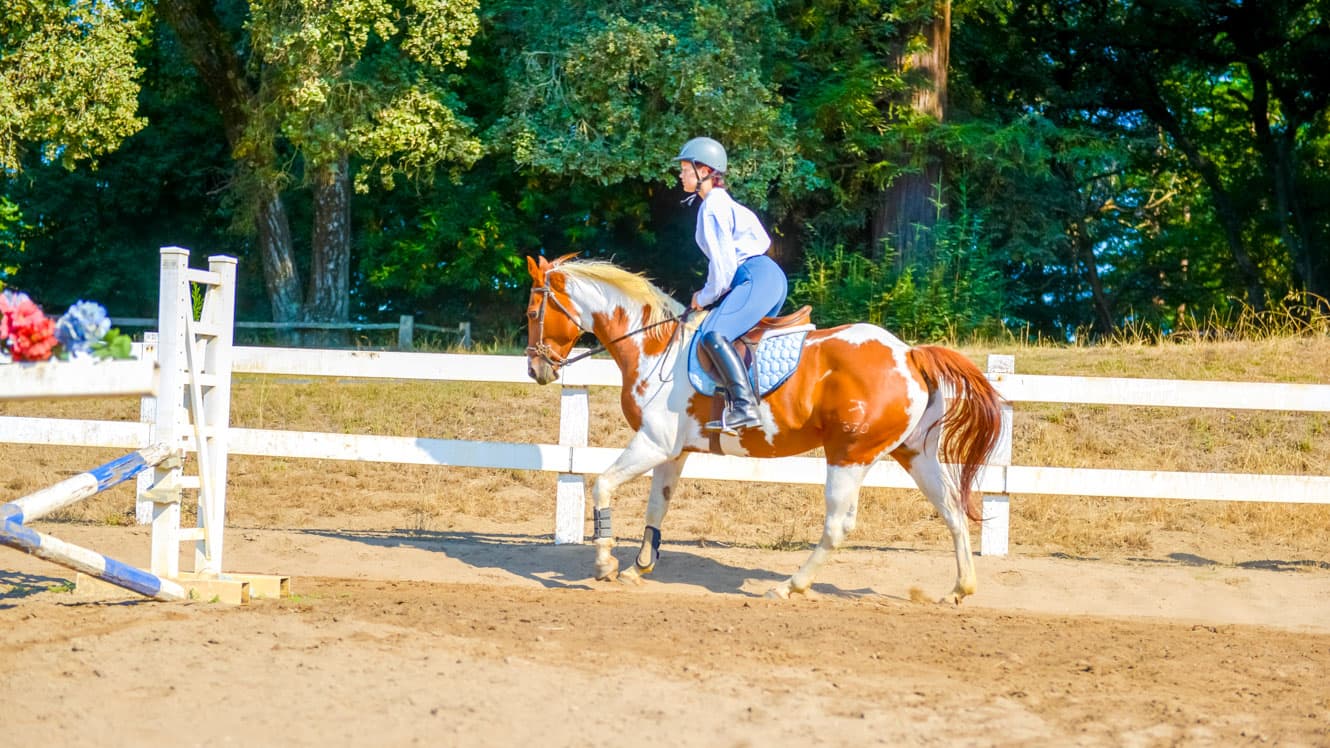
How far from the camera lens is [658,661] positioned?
5.40 metres

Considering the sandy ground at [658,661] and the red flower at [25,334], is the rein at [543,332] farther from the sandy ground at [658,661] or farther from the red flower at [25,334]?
the red flower at [25,334]

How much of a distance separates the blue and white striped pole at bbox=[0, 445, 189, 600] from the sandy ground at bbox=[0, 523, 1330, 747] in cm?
14

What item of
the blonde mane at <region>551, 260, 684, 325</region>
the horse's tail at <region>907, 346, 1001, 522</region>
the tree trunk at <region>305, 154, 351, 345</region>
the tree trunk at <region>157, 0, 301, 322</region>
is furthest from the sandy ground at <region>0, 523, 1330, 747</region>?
the tree trunk at <region>305, 154, 351, 345</region>

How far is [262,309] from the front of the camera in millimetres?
26094

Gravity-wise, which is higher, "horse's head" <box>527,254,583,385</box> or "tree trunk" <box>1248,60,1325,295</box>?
"tree trunk" <box>1248,60,1325,295</box>

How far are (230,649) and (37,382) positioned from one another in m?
1.55

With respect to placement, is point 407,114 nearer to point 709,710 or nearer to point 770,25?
point 770,25

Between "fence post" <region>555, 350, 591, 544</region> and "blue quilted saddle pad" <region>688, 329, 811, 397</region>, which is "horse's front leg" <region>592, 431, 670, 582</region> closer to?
"blue quilted saddle pad" <region>688, 329, 811, 397</region>

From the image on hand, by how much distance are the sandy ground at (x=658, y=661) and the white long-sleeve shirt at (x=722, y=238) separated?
1.94 meters

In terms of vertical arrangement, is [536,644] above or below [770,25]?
below

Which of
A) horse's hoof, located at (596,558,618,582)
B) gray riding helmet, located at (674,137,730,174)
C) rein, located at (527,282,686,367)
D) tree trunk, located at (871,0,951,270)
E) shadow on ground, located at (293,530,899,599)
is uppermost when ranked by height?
tree trunk, located at (871,0,951,270)

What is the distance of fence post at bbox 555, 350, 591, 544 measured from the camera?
30.6 ft

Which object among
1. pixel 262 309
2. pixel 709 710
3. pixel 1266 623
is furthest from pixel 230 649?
pixel 262 309

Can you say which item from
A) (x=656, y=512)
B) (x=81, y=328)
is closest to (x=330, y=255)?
(x=656, y=512)
